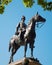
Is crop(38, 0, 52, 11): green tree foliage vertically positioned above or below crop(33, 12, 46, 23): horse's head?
above

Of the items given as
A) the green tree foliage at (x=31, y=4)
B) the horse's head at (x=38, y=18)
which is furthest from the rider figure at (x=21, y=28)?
the green tree foliage at (x=31, y=4)

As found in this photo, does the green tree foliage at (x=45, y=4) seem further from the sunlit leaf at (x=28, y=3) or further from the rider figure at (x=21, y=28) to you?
the rider figure at (x=21, y=28)

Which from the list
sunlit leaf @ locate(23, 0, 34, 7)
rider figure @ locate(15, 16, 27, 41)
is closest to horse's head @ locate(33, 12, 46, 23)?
rider figure @ locate(15, 16, 27, 41)

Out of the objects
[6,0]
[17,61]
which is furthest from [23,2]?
[17,61]

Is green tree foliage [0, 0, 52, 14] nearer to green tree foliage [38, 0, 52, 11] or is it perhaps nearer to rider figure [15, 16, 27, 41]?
green tree foliage [38, 0, 52, 11]

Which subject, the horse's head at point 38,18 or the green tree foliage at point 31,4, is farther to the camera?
the horse's head at point 38,18

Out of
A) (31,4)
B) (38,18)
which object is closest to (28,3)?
(31,4)

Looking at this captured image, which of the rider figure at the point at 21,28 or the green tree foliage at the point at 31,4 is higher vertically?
the green tree foliage at the point at 31,4

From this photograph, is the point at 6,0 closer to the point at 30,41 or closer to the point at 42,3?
the point at 42,3

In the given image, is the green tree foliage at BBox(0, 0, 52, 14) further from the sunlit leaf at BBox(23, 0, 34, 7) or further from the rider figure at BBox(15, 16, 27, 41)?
the rider figure at BBox(15, 16, 27, 41)

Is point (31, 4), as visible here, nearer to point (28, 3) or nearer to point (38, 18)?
point (28, 3)

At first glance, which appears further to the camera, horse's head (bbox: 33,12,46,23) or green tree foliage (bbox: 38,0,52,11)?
horse's head (bbox: 33,12,46,23)

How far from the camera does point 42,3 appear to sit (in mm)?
11430

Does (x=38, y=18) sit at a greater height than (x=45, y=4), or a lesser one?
lesser
